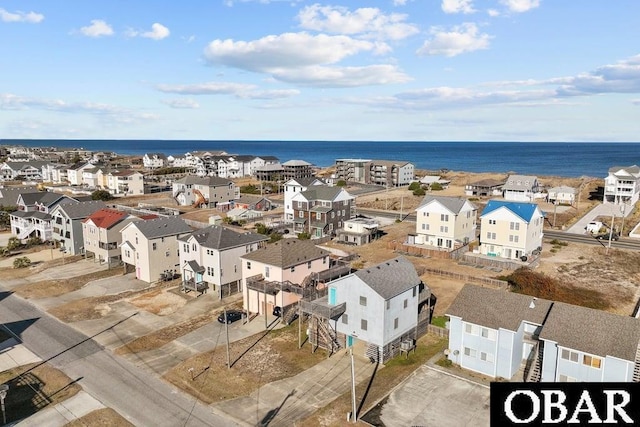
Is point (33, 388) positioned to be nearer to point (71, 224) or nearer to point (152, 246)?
point (152, 246)

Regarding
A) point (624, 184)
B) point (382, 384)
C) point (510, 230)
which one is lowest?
point (382, 384)

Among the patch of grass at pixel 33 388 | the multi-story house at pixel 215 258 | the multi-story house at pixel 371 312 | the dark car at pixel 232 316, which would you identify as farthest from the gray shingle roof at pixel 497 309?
the patch of grass at pixel 33 388

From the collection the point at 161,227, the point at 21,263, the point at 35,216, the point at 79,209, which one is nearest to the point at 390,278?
the point at 161,227

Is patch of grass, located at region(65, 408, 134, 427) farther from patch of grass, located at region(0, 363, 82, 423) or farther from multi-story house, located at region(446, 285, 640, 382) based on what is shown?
multi-story house, located at region(446, 285, 640, 382)

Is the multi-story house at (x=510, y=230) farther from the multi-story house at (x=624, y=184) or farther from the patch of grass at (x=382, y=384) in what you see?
the multi-story house at (x=624, y=184)

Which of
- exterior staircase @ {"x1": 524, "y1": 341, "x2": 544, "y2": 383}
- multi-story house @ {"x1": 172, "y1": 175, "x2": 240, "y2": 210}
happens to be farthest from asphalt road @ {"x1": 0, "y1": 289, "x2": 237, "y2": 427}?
multi-story house @ {"x1": 172, "y1": 175, "x2": 240, "y2": 210}

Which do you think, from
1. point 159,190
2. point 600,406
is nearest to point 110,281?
point 600,406
